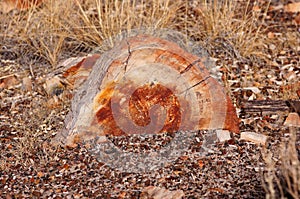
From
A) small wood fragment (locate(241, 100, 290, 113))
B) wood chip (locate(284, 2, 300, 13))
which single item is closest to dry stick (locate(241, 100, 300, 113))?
small wood fragment (locate(241, 100, 290, 113))

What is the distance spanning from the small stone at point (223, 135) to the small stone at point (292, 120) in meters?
0.38

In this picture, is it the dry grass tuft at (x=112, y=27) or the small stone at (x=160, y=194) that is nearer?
the small stone at (x=160, y=194)

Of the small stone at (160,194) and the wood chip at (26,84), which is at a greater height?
the wood chip at (26,84)

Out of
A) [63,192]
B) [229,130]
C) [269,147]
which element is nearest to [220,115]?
[229,130]

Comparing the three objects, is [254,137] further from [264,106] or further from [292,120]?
[264,106]

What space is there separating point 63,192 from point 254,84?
1.75 m

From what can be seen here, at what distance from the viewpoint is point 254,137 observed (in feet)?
12.1

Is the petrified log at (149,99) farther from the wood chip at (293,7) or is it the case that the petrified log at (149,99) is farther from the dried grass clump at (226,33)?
the wood chip at (293,7)

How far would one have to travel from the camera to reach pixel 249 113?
4016 mm

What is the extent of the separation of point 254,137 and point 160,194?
80 cm

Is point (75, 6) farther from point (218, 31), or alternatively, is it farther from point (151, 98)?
point (151, 98)

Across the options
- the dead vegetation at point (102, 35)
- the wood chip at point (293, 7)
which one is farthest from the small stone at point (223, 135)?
the wood chip at point (293, 7)

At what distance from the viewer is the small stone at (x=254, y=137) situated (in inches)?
143

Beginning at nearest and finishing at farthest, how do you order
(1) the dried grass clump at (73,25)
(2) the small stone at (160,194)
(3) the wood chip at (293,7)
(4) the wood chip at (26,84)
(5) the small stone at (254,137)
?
(2) the small stone at (160,194), (5) the small stone at (254,137), (4) the wood chip at (26,84), (1) the dried grass clump at (73,25), (3) the wood chip at (293,7)
